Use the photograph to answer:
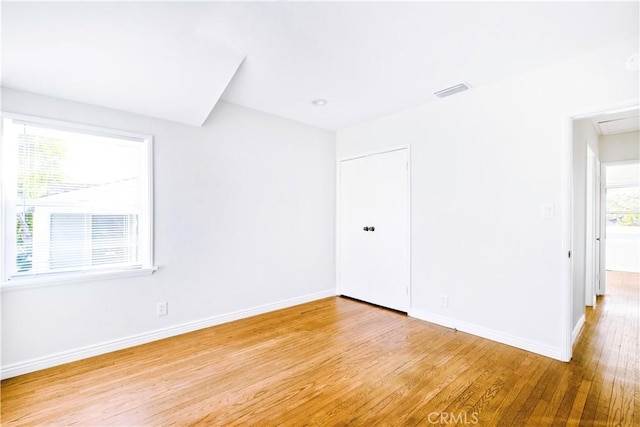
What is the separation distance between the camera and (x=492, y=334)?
281 cm

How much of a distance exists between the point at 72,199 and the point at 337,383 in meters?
2.61

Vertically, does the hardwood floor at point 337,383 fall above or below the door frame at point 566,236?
below

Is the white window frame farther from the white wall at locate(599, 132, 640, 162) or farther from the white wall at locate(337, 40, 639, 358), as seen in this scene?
the white wall at locate(599, 132, 640, 162)

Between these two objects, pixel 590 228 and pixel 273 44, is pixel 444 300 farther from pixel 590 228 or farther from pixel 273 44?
pixel 273 44

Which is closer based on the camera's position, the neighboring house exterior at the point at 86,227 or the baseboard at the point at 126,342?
the baseboard at the point at 126,342

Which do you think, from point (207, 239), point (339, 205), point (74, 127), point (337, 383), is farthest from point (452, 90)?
point (74, 127)

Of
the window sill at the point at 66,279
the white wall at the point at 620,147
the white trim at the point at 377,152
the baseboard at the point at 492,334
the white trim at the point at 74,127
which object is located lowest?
the baseboard at the point at 492,334

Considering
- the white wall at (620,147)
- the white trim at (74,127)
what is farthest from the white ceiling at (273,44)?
the white wall at (620,147)

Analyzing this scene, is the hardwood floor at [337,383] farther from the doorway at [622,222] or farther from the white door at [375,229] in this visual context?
the doorway at [622,222]

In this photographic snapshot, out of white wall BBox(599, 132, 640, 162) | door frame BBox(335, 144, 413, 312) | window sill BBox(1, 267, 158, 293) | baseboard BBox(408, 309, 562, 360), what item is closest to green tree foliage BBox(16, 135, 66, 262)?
window sill BBox(1, 267, 158, 293)

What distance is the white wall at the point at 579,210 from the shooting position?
9.34ft

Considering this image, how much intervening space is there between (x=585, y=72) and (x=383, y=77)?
1.57 metres

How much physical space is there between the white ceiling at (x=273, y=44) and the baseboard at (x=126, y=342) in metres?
2.10

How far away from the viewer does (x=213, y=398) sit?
1.93m
